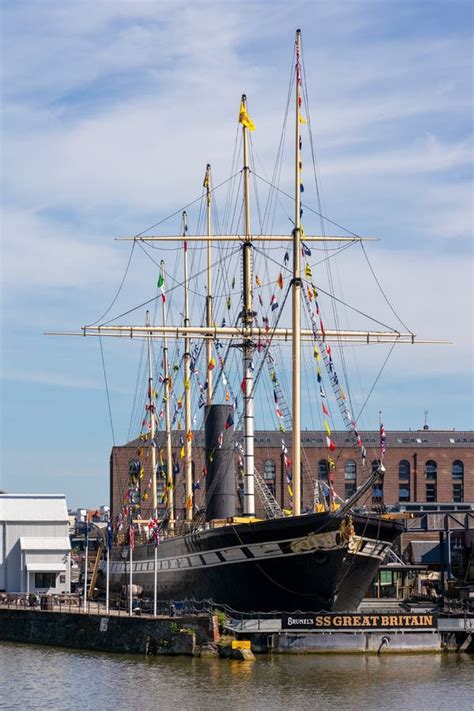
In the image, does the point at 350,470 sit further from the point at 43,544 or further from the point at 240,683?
the point at 240,683

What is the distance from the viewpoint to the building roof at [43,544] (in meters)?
73.4

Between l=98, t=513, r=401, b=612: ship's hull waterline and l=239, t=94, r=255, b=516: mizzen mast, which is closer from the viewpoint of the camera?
l=98, t=513, r=401, b=612: ship's hull waterline

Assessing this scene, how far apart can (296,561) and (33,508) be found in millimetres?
28032

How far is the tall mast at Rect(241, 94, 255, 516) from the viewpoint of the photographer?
59.3 metres

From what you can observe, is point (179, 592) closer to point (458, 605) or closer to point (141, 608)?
point (141, 608)

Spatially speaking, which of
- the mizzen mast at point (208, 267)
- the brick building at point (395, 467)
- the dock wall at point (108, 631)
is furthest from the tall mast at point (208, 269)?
the brick building at point (395, 467)

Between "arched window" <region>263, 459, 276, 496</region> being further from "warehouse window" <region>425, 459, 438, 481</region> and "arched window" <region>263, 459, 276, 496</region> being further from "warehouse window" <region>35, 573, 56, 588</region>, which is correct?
"warehouse window" <region>35, 573, 56, 588</region>

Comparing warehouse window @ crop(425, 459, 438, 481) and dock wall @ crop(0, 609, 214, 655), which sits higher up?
warehouse window @ crop(425, 459, 438, 481)

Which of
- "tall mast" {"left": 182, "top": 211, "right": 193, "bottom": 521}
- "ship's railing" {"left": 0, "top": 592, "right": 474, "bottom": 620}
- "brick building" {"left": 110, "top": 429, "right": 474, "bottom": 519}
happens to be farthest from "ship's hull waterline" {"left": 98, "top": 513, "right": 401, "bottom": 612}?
"brick building" {"left": 110, "top": 429, "right": 474, "bottom": 519}

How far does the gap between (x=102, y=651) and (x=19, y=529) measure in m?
23.8

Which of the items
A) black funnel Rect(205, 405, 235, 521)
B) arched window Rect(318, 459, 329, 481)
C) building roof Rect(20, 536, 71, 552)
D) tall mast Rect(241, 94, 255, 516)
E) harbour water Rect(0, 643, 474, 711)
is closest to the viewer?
harbour water Rect(0, 643, 474, 711)

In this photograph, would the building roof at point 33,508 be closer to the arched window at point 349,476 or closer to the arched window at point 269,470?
the arched window at point 269,470

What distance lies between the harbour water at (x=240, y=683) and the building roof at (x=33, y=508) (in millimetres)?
25052

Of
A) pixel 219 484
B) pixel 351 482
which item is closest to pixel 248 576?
pixel 219 484
